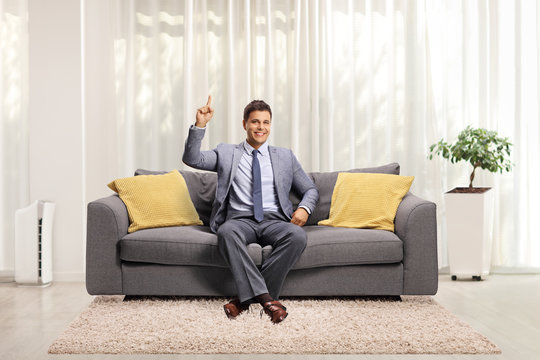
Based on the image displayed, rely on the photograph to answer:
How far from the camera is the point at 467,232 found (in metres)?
4.02

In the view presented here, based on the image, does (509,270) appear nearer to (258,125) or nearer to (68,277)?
(258,125)

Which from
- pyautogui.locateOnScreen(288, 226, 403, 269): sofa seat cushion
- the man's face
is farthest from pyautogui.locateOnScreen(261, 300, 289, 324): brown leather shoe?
the man's face

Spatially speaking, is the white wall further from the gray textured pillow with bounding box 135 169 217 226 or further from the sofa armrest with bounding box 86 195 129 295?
the sofa armrest with bounding box 86 195 129 295

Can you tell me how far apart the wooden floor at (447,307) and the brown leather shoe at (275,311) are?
43 centimetres

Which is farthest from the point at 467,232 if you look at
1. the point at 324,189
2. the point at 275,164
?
the point at 275,164

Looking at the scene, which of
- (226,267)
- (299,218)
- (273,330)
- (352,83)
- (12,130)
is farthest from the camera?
(352,83)

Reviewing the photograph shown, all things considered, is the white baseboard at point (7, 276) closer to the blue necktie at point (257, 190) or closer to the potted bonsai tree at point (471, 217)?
the blue necktie at point (257, 190)

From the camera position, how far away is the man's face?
336 cm

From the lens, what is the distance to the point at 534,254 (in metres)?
4.54

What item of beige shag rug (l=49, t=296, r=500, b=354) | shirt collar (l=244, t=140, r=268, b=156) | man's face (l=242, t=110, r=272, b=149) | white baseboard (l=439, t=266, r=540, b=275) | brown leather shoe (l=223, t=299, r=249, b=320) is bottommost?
white baseboard (l=439, t=266, r=540, b=275)

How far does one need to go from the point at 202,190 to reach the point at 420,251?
1460mm

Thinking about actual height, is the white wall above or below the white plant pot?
above

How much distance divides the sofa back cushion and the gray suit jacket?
0.70 ft

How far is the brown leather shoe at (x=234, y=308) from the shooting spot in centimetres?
278
